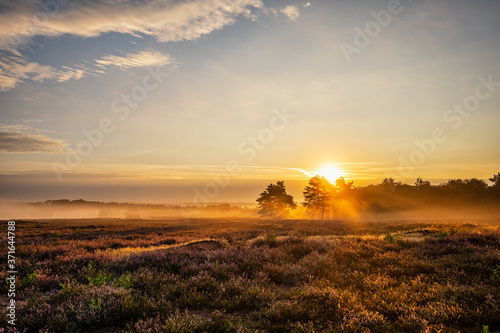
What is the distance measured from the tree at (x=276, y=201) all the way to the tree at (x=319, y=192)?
1137 cm

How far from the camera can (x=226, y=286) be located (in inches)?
302

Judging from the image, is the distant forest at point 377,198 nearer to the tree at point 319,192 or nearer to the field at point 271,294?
the tree at point 319,192

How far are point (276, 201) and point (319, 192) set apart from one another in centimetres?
1632

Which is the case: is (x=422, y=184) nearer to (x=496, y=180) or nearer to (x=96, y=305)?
(x=496, y=180)

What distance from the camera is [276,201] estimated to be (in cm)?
8356

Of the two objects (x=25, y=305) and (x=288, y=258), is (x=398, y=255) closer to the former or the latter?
(x=288, y=258)

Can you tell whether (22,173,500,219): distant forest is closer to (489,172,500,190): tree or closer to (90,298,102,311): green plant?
(489,172,500,190): tree

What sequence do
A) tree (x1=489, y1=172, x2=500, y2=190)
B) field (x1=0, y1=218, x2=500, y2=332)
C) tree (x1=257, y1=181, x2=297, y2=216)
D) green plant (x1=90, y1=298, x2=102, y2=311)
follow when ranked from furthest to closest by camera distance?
tree (x1=257, y1=181, x2=297, y2=216) < tree (x1=489, y1=172, x2=500, y2=190) < green plant (x1=90, y1=298, x2=102, y2=311) < field (x1=0, y1=218, x2=500, y2=332)

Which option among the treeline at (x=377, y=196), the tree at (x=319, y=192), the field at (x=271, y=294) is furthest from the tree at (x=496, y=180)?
the field at (x=271, y=294)

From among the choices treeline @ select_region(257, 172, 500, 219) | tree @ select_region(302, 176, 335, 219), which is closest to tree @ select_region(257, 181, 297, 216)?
treeline @ select_region(257, 172, 500, 219)

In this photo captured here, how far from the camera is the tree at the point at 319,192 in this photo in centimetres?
7162

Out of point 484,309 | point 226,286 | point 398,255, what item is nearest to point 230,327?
point 226,286

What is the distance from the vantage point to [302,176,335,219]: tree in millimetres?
71625

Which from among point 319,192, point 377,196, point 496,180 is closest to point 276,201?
point 319,192
